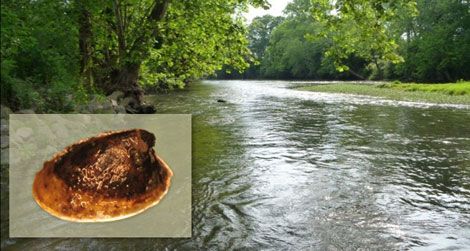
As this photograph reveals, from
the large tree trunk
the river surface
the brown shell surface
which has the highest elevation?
the large tree trunk

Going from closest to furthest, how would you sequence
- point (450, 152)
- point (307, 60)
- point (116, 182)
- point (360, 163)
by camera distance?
1. point (116, 182)
2. point (360, 163)
3. point (450, 152)
4. point (307, 60)

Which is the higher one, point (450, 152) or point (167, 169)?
point (167, 169)

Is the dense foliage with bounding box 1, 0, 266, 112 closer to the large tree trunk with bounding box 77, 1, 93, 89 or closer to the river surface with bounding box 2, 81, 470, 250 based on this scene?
the large tree trunk with bounding box 77, 1, 93, 89

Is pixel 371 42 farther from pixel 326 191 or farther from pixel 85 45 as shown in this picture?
pixel 85 45

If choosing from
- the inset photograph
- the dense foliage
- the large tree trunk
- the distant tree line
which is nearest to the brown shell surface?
the inset photograph

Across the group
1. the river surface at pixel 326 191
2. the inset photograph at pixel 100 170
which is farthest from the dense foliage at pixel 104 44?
the river surface at pixel 326 191

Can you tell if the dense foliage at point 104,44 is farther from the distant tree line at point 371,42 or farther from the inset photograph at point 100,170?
the inset photograph at point 100,170

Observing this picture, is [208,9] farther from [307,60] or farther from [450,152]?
[307,60]

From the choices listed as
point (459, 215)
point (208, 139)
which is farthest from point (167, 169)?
point (208, 139)
